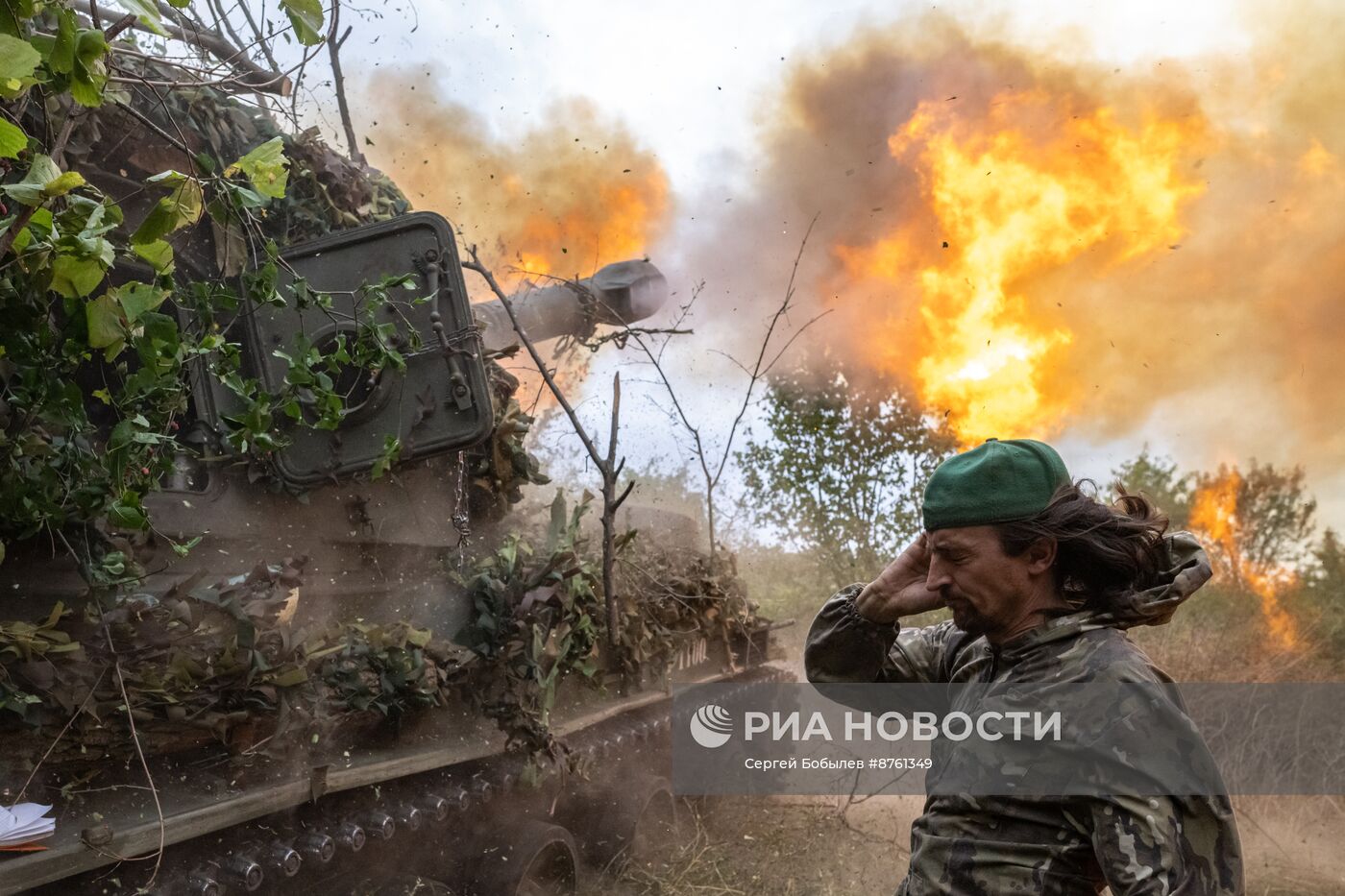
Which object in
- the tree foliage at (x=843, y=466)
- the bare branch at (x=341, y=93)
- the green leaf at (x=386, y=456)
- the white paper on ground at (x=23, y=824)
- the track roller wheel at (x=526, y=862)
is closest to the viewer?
the white paper on ground at (x=23, y=824)

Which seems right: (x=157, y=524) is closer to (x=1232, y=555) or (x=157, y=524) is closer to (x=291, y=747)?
(x=291, y=747)

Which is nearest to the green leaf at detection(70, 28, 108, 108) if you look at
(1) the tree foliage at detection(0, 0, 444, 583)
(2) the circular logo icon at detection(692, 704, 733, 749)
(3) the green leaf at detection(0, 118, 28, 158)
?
(1) the tree foliage at detection(0, 0, 444, 583)

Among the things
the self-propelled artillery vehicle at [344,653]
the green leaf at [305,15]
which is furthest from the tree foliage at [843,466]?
the green leaf at [305,15]

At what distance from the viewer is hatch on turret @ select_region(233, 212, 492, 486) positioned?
487 centimetres

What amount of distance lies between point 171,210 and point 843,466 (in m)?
10.2

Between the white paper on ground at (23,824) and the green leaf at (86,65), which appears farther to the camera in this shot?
the white paper on ground at (23,824)

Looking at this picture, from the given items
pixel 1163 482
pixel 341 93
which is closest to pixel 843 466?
pixel 1163 482

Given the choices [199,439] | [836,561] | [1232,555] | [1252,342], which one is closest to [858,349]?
[836,561]

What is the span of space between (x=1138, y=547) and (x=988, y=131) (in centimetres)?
864

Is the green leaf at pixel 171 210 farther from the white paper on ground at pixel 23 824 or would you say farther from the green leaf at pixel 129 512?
the white paper on ground at pixel 23 824

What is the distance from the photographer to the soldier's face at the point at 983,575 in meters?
2.19

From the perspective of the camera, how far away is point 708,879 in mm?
6609

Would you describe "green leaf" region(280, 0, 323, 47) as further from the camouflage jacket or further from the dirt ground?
the dirt ground

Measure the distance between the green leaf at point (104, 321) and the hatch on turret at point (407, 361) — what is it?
182 centimetres
